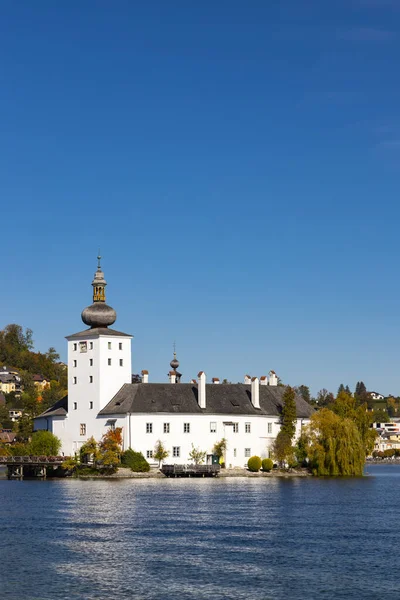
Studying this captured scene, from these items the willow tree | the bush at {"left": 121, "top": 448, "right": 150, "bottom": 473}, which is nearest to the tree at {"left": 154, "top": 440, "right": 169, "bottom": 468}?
the bush at {"left": 121, "top": 448, "right": 150, "bottom": 473}

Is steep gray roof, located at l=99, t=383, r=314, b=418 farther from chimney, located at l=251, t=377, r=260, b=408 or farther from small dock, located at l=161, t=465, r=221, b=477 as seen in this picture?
small dock, located at l=161, t=465, r=221, b=477

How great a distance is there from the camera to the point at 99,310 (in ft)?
339

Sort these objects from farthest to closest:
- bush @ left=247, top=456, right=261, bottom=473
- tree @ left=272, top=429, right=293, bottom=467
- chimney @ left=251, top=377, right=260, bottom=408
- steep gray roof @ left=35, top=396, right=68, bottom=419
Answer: steep gray roof @ left=35, top=396, right=68, bottom=419 → chimney @ left=251, top=377, right=260, bottom=408 → tree @ left=272, top=429, right=293, bottom=467 → bush @ left=247, top=456, right=261, bottom=473

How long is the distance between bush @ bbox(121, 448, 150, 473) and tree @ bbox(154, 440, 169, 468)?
207 cm

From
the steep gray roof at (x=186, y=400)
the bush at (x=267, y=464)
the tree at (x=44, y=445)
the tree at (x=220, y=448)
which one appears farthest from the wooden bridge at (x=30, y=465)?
the bush at (x=267, y=464)

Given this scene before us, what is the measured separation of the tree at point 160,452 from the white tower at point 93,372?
6.14 meters

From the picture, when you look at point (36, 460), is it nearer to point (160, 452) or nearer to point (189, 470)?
point (160, 452)

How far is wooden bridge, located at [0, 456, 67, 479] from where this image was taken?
9600 cm

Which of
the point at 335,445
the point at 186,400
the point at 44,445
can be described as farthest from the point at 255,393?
the point at 44,445

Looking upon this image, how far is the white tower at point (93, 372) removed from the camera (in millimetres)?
99812

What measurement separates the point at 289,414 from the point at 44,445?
23.4 metres

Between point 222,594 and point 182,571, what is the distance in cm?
412

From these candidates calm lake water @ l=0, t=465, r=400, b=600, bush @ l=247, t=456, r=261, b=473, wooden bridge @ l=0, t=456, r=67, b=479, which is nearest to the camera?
calm lake water @ l=0, t=465, r=400, b=600

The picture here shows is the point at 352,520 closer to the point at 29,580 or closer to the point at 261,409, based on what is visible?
the point at 29,580
